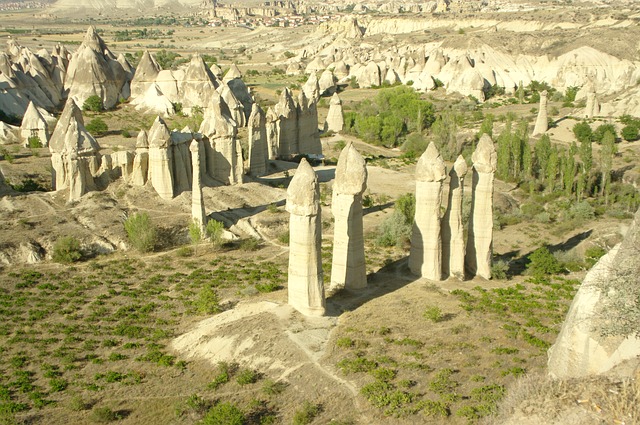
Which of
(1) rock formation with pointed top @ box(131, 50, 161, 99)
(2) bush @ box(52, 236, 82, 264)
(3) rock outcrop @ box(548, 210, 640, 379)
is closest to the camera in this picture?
(3) rock outcrop @ box(548, 210, 640, 379)

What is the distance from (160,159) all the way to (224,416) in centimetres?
1909

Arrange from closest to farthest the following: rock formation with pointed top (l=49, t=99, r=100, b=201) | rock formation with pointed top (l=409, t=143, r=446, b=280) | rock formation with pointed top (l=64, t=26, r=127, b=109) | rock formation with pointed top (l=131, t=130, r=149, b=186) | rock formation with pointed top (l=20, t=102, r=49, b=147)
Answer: rock formation with pointed top (l=409, t=143, r=446, b=280) → rock formation with pointed top (l=49, t=99, r=100, b=201) → rock formation with pointed top (l=131, t=130, r=149, b=186) → rock formation with pointed top (l=20, t=102, r=49, b=147) → rock formation with pointed top (l=64, t=26, r=127, b=109)

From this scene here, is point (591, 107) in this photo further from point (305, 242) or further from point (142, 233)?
point (305, 242)

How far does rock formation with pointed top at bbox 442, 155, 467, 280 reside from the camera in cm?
2230

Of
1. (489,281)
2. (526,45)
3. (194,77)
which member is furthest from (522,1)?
(489,281)

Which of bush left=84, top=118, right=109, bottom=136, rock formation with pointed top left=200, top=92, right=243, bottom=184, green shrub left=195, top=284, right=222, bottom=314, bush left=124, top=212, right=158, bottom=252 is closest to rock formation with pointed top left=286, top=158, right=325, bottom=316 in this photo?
green shrub left=195, top=284, right=222, bottom=314

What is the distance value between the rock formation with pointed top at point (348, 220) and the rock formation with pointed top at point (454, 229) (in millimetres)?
3393

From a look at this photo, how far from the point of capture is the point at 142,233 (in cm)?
2723

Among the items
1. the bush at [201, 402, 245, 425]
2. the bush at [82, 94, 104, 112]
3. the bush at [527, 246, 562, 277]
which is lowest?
the bush at [527, 246, 562, 277]

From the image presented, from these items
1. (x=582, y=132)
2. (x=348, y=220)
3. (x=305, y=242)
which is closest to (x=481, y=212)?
(x=348, y=220)

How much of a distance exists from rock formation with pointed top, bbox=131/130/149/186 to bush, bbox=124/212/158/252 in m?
4.40

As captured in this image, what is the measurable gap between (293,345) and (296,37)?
450ft

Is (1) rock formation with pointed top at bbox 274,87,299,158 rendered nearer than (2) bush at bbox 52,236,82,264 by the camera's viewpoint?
No

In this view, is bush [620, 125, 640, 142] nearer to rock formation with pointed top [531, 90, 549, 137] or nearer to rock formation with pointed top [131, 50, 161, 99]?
rock formation with pointed top [531, 90, 549, 137]
